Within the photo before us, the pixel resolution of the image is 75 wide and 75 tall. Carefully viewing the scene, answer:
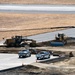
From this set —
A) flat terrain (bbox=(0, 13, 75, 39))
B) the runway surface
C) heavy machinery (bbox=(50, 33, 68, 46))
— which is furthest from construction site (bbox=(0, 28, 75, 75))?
the runway surface

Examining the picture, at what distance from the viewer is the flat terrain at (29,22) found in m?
A: 64.9

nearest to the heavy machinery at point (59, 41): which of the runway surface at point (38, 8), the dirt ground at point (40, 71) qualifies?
the dirt ground at point (40, 71)

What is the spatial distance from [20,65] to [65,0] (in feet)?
204

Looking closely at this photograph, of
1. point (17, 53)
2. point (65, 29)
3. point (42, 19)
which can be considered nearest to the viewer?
point (17, 53)

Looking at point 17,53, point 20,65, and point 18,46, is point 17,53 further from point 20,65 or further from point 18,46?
point 20,65

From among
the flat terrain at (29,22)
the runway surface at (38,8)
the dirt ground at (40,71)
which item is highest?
the runway surface at (38,8)

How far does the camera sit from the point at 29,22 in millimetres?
73250

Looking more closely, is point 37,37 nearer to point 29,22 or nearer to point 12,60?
point 29,22

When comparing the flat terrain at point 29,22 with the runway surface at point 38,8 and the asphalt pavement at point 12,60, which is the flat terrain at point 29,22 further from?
the asphalt pavement at point 12,60

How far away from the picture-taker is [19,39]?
53.2 meters

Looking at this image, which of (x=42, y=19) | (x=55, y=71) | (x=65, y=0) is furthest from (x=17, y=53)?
(x=65, y=0)

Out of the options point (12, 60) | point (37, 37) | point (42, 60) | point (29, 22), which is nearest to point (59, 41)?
point (37, 37)

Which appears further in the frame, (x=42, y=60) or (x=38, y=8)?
(x=38, y=8)

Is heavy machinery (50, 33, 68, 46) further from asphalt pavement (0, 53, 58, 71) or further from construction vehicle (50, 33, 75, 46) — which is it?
asphalt pavement (0, 53, 58, 71)
